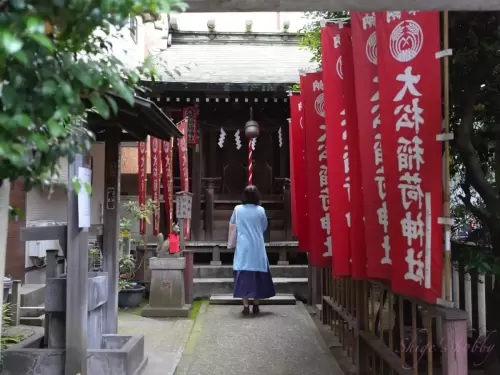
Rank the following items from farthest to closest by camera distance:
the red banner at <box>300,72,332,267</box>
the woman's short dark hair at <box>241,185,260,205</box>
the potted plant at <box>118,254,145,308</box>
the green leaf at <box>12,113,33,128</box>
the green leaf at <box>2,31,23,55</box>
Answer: the potted plant at <box>118,254,145,308</box>, the woman's short dark hair at <box>241,185,260,205</box>, the red banner at <box>300,72,332,267</box>, the green leaf at <box>12,113,33,128</box>, the green leaf at <box>2,31,23,55</box>

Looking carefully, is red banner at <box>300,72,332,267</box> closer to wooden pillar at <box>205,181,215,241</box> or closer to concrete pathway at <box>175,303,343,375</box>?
concrete pathway at <box>175,303,343,375</box>

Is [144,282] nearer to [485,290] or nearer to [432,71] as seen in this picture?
[485,290]

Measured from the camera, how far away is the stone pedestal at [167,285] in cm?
842

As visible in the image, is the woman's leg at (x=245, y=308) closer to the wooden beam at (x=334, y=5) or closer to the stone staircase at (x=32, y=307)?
the stone staircase at (x=32, y=307)

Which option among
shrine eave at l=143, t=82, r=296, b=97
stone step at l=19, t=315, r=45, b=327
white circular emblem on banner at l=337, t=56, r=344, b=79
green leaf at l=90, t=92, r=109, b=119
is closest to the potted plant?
stone step at l=19, t=315, r=45, b=327

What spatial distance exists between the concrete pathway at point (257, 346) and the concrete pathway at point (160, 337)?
5.0 inches

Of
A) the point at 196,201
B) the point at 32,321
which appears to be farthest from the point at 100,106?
the point at 196,201

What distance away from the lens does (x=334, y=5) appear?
10.4ft

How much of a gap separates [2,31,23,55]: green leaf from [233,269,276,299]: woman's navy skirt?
7.19 m

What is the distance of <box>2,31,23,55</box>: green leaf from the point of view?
138 cm

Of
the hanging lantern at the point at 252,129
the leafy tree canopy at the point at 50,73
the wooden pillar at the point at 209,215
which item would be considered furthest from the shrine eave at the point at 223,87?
the leafy tree canopy at the point at 50,73

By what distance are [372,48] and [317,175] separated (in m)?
2.07

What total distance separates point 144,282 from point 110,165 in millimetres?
5231

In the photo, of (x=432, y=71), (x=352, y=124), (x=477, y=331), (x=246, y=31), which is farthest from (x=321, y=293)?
(x=246, y=31)
